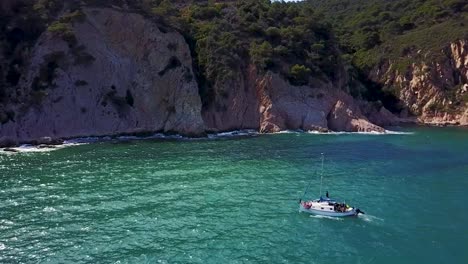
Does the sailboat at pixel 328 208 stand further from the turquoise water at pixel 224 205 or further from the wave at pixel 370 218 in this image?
the turquoise water at pixel 224 205

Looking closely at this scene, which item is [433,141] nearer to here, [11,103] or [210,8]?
[210,8]

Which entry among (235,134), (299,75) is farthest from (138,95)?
(299,75)

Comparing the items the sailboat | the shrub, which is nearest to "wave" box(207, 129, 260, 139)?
the shrub

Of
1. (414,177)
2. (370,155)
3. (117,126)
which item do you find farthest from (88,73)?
(414,177)

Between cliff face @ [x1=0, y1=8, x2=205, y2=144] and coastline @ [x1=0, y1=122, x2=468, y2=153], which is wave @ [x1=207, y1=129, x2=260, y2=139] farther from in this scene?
cliff face @ [x1=0, y1=8, x2=205, y2=144]

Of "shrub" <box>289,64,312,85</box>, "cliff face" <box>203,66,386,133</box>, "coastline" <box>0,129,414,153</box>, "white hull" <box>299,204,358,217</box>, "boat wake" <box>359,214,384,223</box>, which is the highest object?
"shrub" <box>289,64,312,85</box>

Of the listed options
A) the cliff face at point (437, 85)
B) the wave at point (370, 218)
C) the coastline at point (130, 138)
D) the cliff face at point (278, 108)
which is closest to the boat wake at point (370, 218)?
the wave at point (370, 218)

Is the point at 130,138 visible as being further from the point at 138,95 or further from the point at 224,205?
the point at 224,205
